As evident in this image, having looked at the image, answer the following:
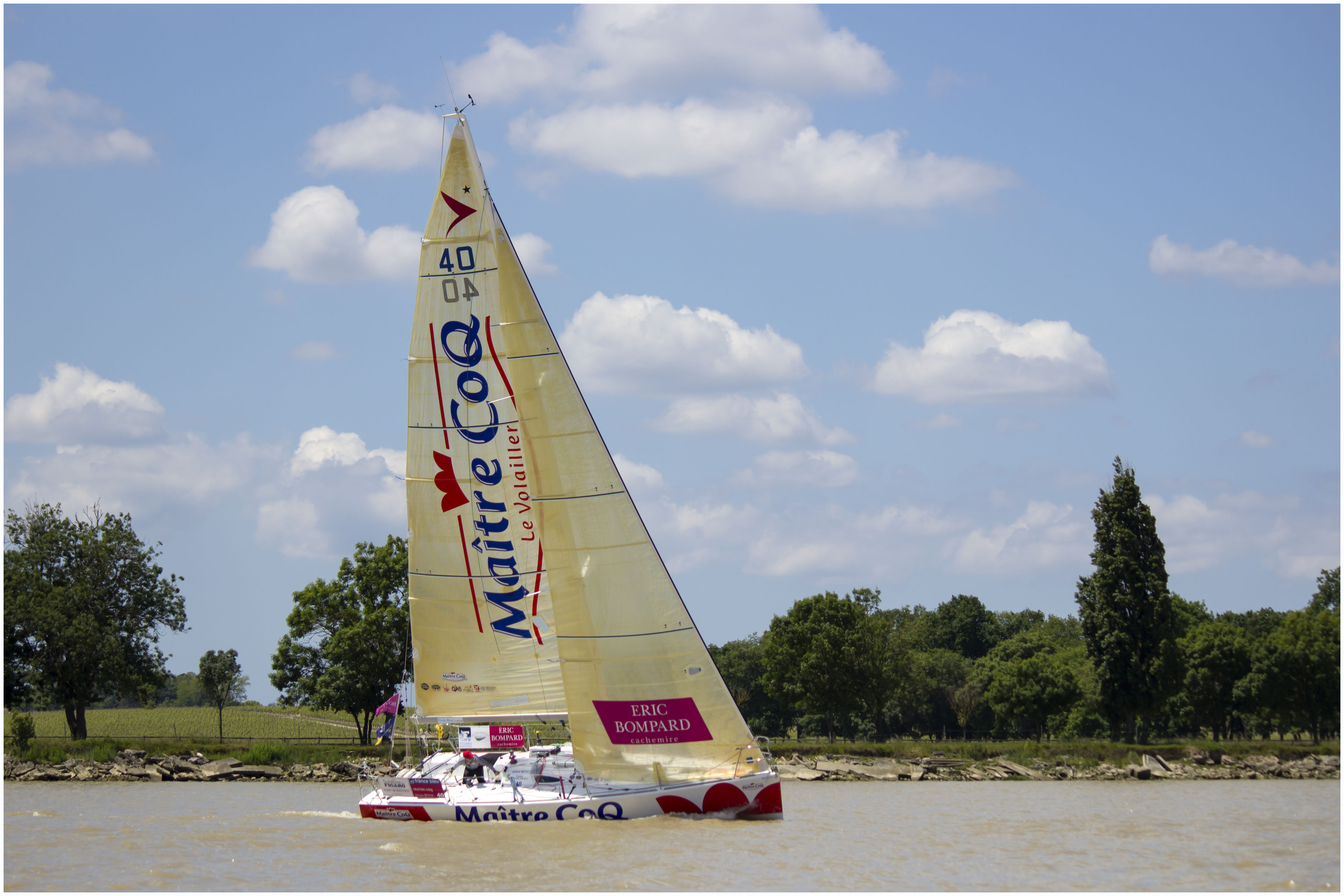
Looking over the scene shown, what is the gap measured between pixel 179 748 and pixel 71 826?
91.0 ft

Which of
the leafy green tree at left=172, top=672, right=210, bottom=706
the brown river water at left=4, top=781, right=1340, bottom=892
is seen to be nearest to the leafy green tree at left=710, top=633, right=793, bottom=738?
the brown river water at left=4, top=781, right=1340, bottom=892

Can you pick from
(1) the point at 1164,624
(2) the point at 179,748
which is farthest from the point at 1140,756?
(2) the point at 179,748

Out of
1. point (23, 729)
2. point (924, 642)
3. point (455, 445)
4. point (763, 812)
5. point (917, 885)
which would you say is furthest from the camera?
point (924, 642)

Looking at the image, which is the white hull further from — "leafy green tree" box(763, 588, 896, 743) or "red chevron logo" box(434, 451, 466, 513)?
"leafy green tree" box(763, 588, 896, 743)

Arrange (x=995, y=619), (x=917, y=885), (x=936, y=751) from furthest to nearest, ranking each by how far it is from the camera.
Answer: (x=995, y=619)
(x=936, y=751)
(x=917, y=885)

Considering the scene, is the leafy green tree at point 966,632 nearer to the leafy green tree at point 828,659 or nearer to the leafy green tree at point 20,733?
the leafy green tree at point 828,659

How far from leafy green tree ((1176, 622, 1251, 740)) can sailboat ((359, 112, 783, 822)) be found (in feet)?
140

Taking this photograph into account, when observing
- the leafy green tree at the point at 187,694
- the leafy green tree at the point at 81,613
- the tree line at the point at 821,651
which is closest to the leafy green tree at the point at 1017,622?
the tree line at the point at 821,651

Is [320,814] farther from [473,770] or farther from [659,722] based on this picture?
[659,722]

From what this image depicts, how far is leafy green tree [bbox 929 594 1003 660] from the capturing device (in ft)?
362

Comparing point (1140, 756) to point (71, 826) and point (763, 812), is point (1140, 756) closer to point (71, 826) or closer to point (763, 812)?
point (763, 812)

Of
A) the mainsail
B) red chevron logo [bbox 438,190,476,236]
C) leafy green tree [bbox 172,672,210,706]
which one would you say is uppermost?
red chevron logo [bbox 438,190,476,236]

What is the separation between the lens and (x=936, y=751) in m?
57.0

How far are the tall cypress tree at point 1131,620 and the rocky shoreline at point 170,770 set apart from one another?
33.2 metres
